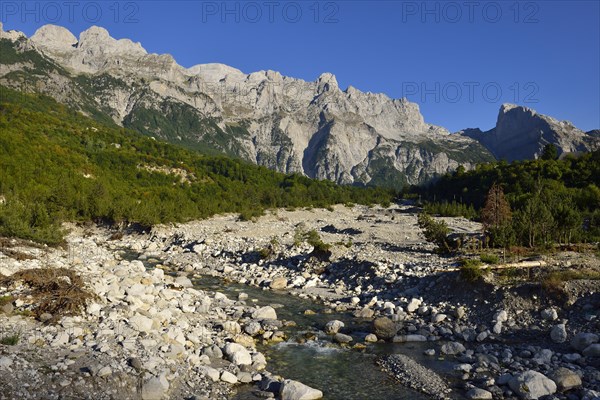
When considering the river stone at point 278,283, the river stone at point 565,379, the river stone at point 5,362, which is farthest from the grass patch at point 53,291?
the river stone at point 565,379

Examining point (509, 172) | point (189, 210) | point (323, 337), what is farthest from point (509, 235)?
point (509, 172)

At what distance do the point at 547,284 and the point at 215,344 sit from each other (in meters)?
12.7

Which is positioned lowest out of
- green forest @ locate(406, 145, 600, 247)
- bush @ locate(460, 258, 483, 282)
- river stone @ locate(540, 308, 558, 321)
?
river stone @ locate(540, 308, 558, 321)

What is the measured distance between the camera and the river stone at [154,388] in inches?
361

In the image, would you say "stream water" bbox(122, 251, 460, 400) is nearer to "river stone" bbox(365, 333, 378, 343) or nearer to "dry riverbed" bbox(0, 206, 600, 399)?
"river stone" bbox(365, 333, 378, 343)

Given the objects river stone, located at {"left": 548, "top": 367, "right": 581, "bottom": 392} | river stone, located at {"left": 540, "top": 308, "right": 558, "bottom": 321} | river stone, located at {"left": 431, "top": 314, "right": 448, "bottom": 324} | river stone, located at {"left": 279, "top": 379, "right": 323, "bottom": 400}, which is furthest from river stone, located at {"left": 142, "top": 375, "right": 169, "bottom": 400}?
river stone, located at {"left": 540, "top": 308, "right": 558, "bottom": 321}

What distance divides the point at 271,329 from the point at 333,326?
237 centimetres

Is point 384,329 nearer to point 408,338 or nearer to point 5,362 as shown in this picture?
Answer: point 408,338

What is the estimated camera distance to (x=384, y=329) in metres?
14.9

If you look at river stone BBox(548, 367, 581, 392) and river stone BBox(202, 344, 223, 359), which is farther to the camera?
river stone BBox(202, 344, 223, 359)

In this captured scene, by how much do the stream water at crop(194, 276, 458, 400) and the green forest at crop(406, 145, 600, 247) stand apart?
545 inches

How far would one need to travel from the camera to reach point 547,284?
15930 millimetres

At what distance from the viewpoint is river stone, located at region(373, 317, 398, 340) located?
→ 14734mm

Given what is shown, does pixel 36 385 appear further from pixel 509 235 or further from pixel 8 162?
pixel 8 162
